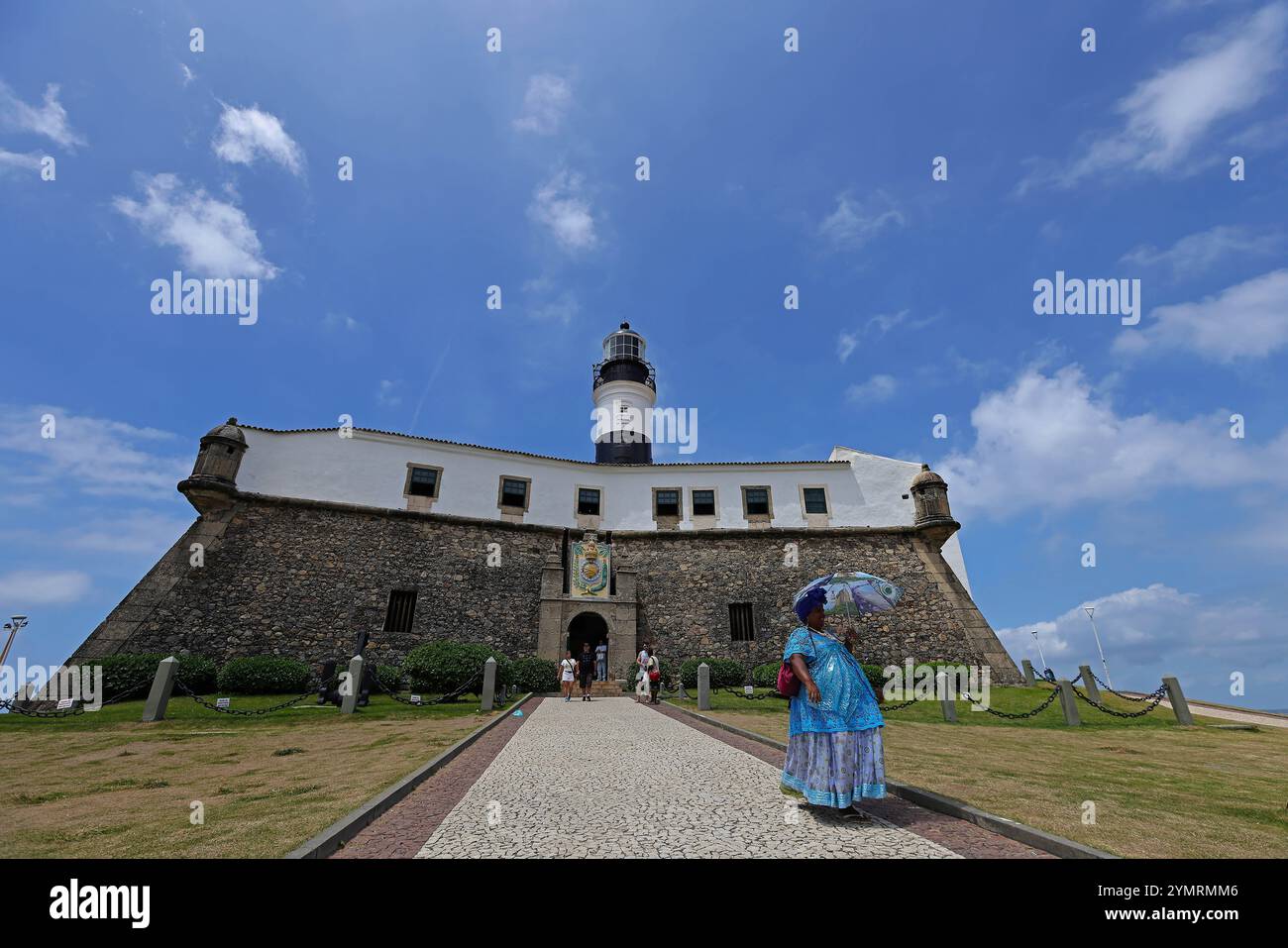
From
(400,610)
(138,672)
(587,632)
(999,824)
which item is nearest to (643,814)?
(999,824)

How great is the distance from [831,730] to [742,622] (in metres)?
19.4

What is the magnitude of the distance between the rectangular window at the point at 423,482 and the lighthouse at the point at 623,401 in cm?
1014

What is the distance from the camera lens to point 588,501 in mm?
26141

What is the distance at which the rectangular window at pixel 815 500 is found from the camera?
26062mm

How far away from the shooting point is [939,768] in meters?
6.99

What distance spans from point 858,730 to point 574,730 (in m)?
6.92

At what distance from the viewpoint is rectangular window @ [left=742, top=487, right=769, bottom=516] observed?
2609cm

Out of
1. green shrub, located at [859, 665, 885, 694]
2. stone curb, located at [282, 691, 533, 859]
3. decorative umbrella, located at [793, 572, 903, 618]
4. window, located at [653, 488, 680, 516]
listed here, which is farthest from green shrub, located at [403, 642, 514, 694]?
decorative umbrella, located at [793, 572, 903, 618]

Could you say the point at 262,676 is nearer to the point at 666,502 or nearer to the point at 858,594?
the point at 666,502

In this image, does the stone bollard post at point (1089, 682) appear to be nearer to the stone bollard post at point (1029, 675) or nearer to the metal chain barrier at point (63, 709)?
the stone bollard post at point (1029, 675)

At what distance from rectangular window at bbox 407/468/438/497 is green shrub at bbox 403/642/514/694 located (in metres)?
8.75

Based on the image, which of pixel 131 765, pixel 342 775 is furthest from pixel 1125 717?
pixel 131 765

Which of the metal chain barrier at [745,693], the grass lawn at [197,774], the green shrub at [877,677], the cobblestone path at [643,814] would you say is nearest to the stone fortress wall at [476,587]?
the metal chain barrier at [745,693]
